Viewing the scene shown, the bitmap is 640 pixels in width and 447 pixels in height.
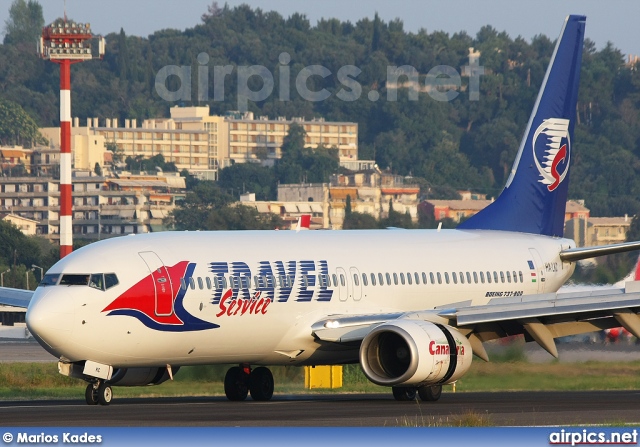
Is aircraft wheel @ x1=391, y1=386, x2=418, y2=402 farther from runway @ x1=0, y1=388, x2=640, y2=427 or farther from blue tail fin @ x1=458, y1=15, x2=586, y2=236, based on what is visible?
blue tail fin @ x1=458, y1=15, x2=586, y2=236

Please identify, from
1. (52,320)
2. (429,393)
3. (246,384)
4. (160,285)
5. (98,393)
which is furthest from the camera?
(246,384)

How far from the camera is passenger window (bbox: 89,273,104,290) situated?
3173 cm

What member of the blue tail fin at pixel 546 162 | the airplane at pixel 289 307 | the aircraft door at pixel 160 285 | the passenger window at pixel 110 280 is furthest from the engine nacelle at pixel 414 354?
the blue tail fin at pixel 546 162

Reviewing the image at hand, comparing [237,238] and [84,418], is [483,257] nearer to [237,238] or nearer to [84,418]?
[237,238]

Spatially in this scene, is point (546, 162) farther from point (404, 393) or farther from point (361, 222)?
point (361, 222)

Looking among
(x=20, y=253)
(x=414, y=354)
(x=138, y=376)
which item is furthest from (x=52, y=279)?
(x=20, y=253)

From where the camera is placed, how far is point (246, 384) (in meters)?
36.7

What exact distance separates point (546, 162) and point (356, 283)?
9.65m

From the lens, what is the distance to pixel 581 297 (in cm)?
3403

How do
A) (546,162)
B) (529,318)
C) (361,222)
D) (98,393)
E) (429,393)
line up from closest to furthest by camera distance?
1. (98,393)
2. (529,318)
3. (429,393)
4. (546,162)
5. (361,222)

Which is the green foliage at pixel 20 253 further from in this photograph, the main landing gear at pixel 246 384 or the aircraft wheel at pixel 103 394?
the aircraft wheel at pixel 103 394

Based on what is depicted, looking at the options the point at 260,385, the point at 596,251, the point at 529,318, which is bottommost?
the point at 260,385

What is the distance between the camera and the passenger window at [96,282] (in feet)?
104

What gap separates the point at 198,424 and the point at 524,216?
1801 cm
